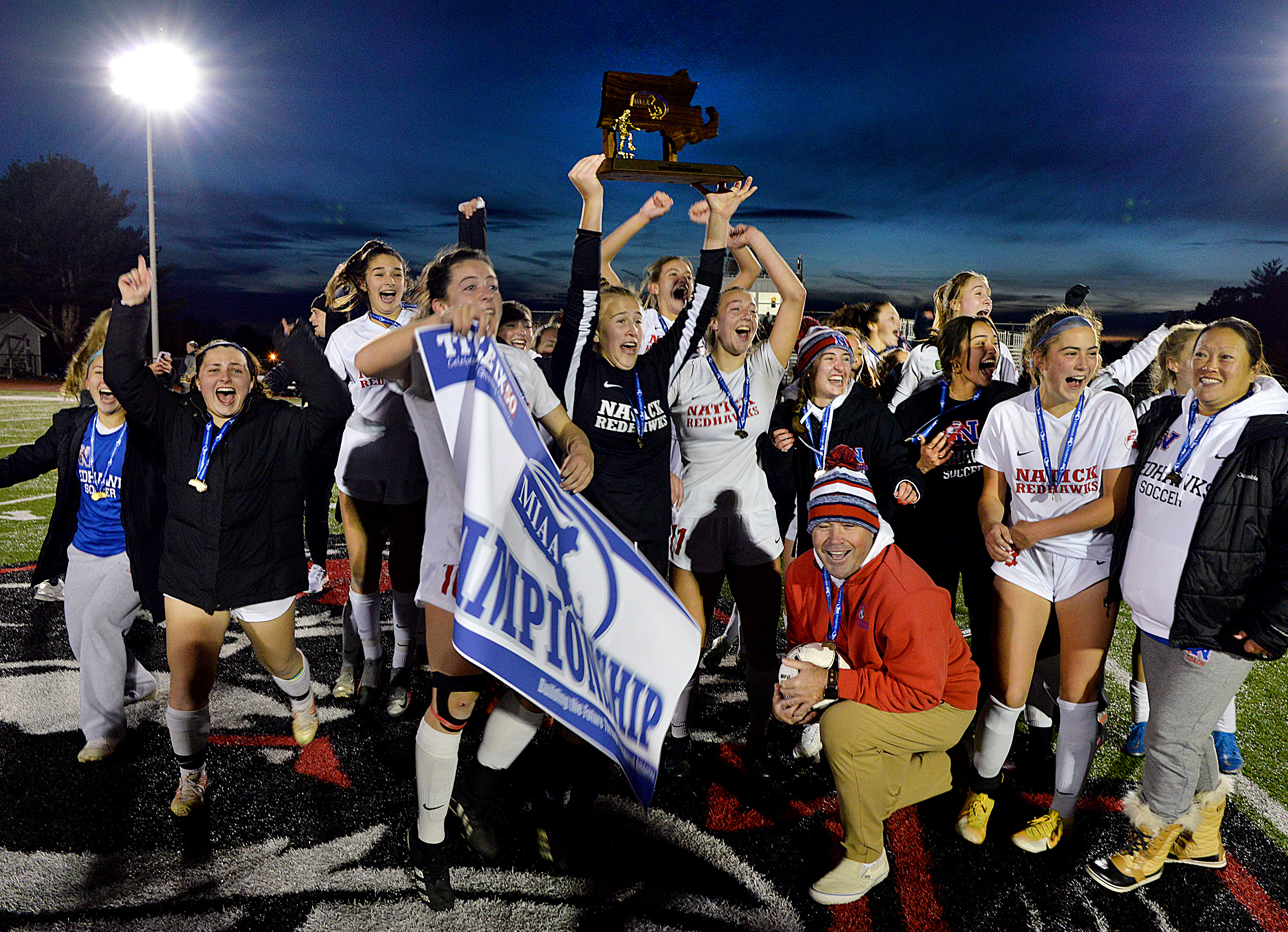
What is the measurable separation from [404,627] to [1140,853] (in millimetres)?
3575

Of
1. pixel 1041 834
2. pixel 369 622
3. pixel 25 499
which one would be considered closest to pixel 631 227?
pixel 369 622

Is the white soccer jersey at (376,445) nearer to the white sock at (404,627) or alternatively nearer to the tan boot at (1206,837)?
the white sock at (404,627)

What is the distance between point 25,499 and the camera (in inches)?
401

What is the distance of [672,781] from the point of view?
3.55 m

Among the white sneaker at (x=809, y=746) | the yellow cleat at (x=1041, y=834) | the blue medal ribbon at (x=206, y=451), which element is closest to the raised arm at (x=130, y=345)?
the blue medal ribbon at (x=206, y=451)

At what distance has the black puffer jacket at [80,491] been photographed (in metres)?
3.33

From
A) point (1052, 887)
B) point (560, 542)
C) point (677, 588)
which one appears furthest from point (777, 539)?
point (1052, 887)

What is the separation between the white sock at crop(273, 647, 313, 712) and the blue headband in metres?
3.58

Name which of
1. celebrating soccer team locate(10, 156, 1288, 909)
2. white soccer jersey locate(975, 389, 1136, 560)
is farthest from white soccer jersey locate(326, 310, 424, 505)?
white soccer jersey locate(975, 389, 1136, 560)

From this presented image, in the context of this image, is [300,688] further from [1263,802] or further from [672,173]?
[1263,802]

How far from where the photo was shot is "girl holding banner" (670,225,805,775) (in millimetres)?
3594

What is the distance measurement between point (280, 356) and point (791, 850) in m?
2.81

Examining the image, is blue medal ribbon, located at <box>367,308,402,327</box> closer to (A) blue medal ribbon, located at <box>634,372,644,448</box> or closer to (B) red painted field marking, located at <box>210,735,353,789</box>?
(A) blue medal ribbon, located at <box>634,372,644,448</box>

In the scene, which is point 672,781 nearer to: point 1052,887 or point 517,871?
point 517,871
